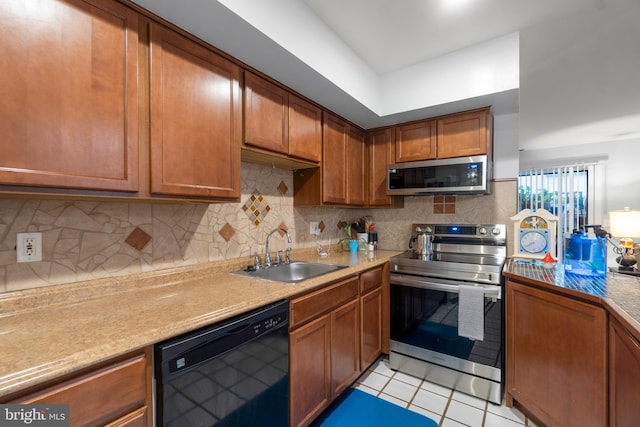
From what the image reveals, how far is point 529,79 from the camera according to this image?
2.62 m

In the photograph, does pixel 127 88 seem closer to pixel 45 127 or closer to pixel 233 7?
pixel 45 127

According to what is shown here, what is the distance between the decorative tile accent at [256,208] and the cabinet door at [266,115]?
1.36 feet

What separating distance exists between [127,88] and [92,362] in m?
0.98

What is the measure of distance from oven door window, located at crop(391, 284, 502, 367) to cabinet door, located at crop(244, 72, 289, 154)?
4.73 feet

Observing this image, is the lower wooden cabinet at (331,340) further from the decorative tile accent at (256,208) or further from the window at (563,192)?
the window at (563,192)

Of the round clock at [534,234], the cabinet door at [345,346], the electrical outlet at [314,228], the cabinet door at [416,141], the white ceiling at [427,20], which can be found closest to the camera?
the white ceiling at [427,20]

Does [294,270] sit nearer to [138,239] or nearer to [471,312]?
[138,239]

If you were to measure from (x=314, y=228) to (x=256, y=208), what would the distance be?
0.70 m

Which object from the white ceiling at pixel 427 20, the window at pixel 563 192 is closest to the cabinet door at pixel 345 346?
the white ceiling at pixel 427 20

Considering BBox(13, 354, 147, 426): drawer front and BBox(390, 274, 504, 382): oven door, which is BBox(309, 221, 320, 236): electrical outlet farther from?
BBox(13, 354, 147, 426): drawer front

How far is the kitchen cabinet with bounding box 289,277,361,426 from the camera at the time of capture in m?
1.46

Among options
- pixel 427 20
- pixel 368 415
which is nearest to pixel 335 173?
pixel 427 20

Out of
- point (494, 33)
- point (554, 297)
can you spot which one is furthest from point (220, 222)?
point (494, 33)

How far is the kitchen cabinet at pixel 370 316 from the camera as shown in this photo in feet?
6.72
